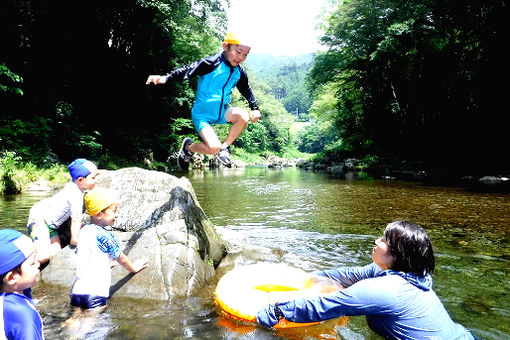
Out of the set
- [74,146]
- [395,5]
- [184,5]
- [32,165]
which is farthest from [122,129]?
[395,5]

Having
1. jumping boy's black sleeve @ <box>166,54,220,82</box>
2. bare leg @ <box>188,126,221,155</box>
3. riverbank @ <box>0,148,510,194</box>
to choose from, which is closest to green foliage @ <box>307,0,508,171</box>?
riverbank @ <box>0,148,510,194</box>

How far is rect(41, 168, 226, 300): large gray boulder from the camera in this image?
4.34 meters

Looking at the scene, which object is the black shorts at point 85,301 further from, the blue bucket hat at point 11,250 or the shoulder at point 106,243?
the blue bucket hat at point 11,250

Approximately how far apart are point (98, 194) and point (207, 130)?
1689mm

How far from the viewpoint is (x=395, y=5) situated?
2403 centimetres

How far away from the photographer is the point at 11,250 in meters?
1.77

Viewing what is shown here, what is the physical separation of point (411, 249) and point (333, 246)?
4077mm

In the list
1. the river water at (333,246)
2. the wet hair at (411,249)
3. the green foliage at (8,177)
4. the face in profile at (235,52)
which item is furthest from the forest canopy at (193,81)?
the wet hair at (411,249)

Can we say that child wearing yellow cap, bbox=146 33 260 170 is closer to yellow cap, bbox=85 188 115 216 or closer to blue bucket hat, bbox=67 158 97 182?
blue bucket hat, bbox=67 158 97 182

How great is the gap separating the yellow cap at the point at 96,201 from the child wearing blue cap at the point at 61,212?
2.83 feet

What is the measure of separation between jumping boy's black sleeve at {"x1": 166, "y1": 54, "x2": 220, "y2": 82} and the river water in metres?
2.77

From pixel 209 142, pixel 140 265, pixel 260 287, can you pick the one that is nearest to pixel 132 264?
pixel 140 265

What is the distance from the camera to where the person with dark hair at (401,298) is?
Answer: 250 centimetres

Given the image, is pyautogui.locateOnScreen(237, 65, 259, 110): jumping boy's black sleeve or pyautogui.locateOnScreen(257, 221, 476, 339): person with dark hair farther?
pyautogui.locateOnScreen(237, 65, 259, 110): jumping boy's black sleeve
